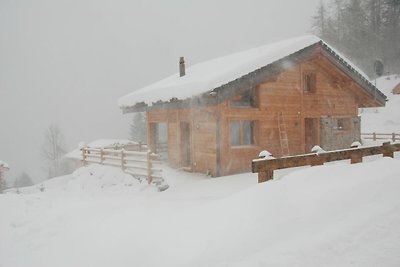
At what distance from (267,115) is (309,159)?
305 inches

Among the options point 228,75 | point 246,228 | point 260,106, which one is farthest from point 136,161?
point 246,228

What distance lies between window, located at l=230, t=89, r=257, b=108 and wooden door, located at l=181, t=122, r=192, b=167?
10.1 ft

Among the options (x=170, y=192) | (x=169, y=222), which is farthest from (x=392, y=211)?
(x=170, y=192)

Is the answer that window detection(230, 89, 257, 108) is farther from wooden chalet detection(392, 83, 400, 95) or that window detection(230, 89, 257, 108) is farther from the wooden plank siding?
wooden chalet detection(392, 83, 400, 95)

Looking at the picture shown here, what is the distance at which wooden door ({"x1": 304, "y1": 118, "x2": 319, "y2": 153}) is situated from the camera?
1730 centimetres

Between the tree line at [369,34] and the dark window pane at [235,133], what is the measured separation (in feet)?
116

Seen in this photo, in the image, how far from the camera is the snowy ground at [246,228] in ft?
14.6

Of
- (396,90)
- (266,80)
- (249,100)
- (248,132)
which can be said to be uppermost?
Answer: (396,90)

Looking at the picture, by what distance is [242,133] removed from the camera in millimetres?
14867

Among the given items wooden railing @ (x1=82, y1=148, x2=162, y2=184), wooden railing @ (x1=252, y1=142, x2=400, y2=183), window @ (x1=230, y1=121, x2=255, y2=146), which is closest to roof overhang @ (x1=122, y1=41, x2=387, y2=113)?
window @ (x1=230, y1=121, x2=255, y2=146)

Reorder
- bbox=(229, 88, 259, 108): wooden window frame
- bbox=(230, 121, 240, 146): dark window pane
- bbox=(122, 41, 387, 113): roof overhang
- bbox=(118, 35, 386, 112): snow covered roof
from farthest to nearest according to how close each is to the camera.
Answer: bbox=(229, 88, 259, 108): wooden window frame < bbox=(230, 121, 240, 146): dark window pane < bbox=(118, 35, 386, 112): snow covered roof < bbox=(122, 41, 387, 113): roof overhang

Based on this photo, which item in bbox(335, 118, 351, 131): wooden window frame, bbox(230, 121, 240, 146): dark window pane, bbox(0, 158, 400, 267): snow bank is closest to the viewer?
bbox(0, 158, 400, 267): snow bank

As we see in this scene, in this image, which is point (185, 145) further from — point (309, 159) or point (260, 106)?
point (309, 159)

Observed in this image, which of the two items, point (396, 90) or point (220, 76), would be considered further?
point (396, 90)
